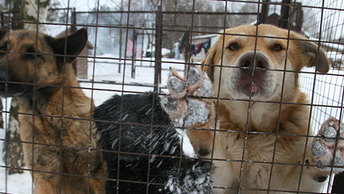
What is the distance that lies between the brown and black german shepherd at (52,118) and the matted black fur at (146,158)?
15 centimetres

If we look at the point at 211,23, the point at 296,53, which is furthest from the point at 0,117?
the point at 211,23

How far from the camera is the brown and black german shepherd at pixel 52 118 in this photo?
2.41m

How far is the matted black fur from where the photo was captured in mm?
2117

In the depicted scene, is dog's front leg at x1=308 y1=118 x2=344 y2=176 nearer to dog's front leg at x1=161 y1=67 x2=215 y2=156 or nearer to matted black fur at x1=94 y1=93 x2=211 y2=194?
dog's front leg at x1=161 y1=67 x2=215 y2=156

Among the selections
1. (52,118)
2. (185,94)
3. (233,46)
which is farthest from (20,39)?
(233,46)

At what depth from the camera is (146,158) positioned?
7.89 ft

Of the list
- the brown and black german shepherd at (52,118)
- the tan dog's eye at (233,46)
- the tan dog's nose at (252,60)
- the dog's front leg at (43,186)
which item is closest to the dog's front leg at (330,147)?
the tan dog's nose at (252,60)

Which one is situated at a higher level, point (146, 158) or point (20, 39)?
point (20, 39)

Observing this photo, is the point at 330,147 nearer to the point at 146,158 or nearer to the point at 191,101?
the point at 191,101

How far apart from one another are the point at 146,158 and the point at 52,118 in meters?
1.03

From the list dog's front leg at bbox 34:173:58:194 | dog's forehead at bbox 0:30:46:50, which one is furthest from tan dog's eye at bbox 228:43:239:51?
dog's front leg at bbox 34:173:58:194

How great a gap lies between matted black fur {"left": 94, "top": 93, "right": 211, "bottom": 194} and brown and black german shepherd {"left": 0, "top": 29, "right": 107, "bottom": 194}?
15 centimetres

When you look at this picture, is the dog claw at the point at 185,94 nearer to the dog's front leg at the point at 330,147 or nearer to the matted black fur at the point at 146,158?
the matted black fur at the point at 146,158

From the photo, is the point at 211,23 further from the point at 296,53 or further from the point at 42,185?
the point at 42,185
